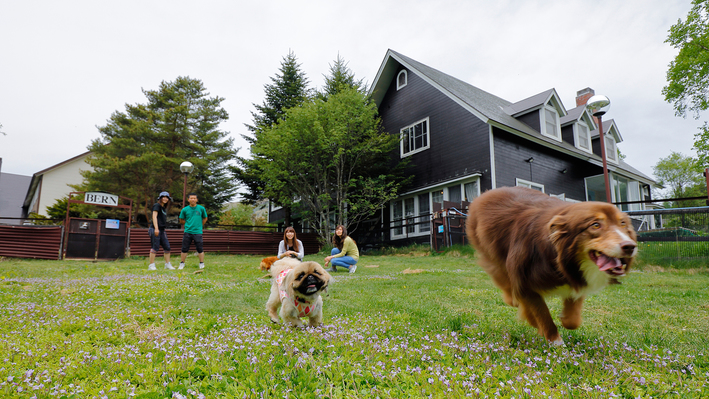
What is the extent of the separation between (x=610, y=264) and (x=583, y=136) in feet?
74.6

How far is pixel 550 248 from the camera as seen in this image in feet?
9.64

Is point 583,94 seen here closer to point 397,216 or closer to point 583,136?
point 583,136

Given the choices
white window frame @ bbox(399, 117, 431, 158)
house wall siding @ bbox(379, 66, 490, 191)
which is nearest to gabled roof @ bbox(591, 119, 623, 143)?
house wall siding @ bbox(379, 66, 490, 191)

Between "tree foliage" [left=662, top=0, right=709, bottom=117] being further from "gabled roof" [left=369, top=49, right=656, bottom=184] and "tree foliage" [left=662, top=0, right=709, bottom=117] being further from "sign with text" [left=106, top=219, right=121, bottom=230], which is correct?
"sign with text" [left=106, top=219, right=121, bottom=230]

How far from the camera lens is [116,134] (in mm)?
29875

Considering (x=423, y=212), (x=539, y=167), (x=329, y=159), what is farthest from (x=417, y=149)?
(x=539, y=167)

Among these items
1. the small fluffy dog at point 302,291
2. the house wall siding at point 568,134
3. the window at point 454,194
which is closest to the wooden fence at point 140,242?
the window at point 454,194

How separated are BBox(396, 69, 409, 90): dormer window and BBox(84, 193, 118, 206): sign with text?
15238 mm

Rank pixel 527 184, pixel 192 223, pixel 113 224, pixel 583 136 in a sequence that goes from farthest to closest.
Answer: pixel 583 136 < pixel 527 184 < pixel 113 224 < pixel 192 223

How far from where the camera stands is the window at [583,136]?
71.1 feet

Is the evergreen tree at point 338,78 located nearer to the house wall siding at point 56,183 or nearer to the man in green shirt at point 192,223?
the man in green shirt at point 192,223

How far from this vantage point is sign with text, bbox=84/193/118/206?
649 inches

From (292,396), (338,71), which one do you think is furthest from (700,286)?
(338,71)

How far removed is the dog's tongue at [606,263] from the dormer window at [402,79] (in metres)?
20.3
